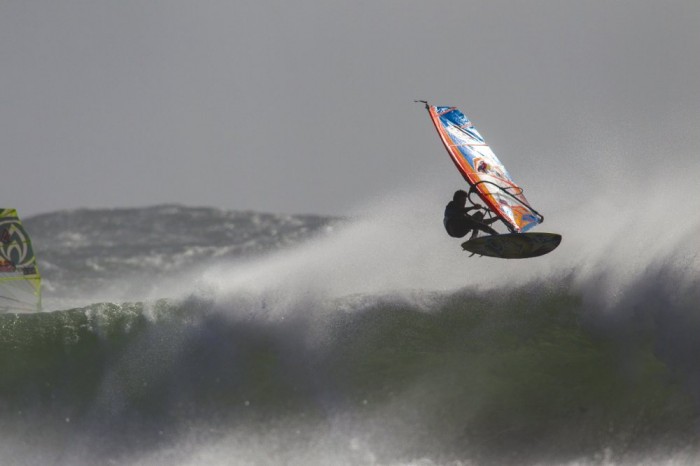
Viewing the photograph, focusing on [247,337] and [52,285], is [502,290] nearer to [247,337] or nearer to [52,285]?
[247,337]

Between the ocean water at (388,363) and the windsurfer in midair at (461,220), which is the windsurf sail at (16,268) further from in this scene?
the windsurfer in midair at (461,220)

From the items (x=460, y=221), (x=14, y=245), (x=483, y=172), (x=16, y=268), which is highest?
(x=483, y=172)

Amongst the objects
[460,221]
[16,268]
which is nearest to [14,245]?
[16,268]

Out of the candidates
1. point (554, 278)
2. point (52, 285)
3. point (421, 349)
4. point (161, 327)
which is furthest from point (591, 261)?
point (52, 285)

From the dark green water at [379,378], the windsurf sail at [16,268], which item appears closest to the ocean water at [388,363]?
the dark green water at [379,378]

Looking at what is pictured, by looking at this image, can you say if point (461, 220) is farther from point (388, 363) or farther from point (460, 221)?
point (388, 363)

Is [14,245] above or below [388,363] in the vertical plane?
above

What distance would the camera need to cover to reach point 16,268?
53.3 ft

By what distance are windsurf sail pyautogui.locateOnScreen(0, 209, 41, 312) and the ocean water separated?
9.42ft

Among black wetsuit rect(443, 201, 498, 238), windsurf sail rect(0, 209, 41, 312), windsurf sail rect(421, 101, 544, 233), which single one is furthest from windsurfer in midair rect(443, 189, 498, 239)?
windsurf sail rect(0, 209, 41, 312)

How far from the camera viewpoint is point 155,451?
1075 cm

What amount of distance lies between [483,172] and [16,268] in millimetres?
7657

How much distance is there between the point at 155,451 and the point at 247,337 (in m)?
1.81

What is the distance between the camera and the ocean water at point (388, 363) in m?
10.5
